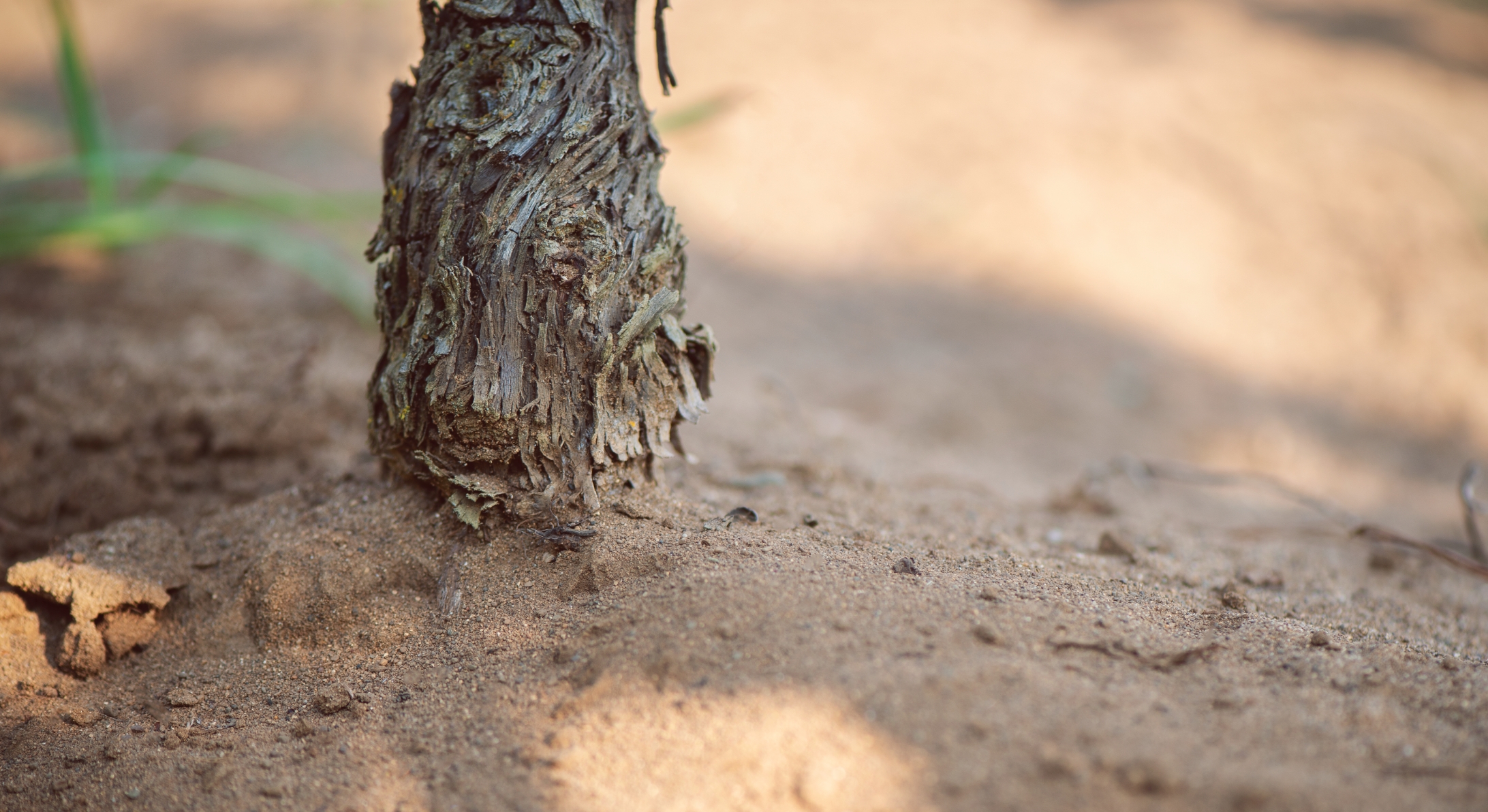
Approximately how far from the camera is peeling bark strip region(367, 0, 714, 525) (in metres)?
1.44

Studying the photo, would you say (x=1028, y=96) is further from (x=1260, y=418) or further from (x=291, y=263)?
(x=291, y=263)

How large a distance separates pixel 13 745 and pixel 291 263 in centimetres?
211

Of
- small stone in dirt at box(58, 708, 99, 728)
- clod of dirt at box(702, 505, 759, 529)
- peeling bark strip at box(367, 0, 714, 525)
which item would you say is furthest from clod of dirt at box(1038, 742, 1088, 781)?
small stone in dirt at box(58, 708, 99, 728)

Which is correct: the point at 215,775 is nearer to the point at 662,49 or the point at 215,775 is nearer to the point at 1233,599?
the point at 662,49

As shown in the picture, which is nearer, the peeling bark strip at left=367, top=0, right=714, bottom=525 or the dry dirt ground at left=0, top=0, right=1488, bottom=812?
the dry dirt ground at left=0, top=0, right=1488, bottom=812

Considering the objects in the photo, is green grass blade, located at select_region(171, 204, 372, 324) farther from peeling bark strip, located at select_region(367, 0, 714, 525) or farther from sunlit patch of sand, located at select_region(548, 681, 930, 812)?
sunlit patch of sand, located at select_region(548, 681, 930, 812)

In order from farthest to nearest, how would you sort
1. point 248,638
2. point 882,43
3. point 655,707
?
1. point 882,43
2. point 248,638
3. point 655,707

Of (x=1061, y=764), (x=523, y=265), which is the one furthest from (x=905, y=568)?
(x=523, y=265)

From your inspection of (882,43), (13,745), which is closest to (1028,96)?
(882,43)

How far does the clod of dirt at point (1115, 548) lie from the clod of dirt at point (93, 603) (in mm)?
1822

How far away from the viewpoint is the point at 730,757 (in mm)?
1082

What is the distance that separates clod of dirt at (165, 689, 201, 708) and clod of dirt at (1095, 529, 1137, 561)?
171cm

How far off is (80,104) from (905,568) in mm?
3099

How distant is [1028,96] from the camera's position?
5070 mm
